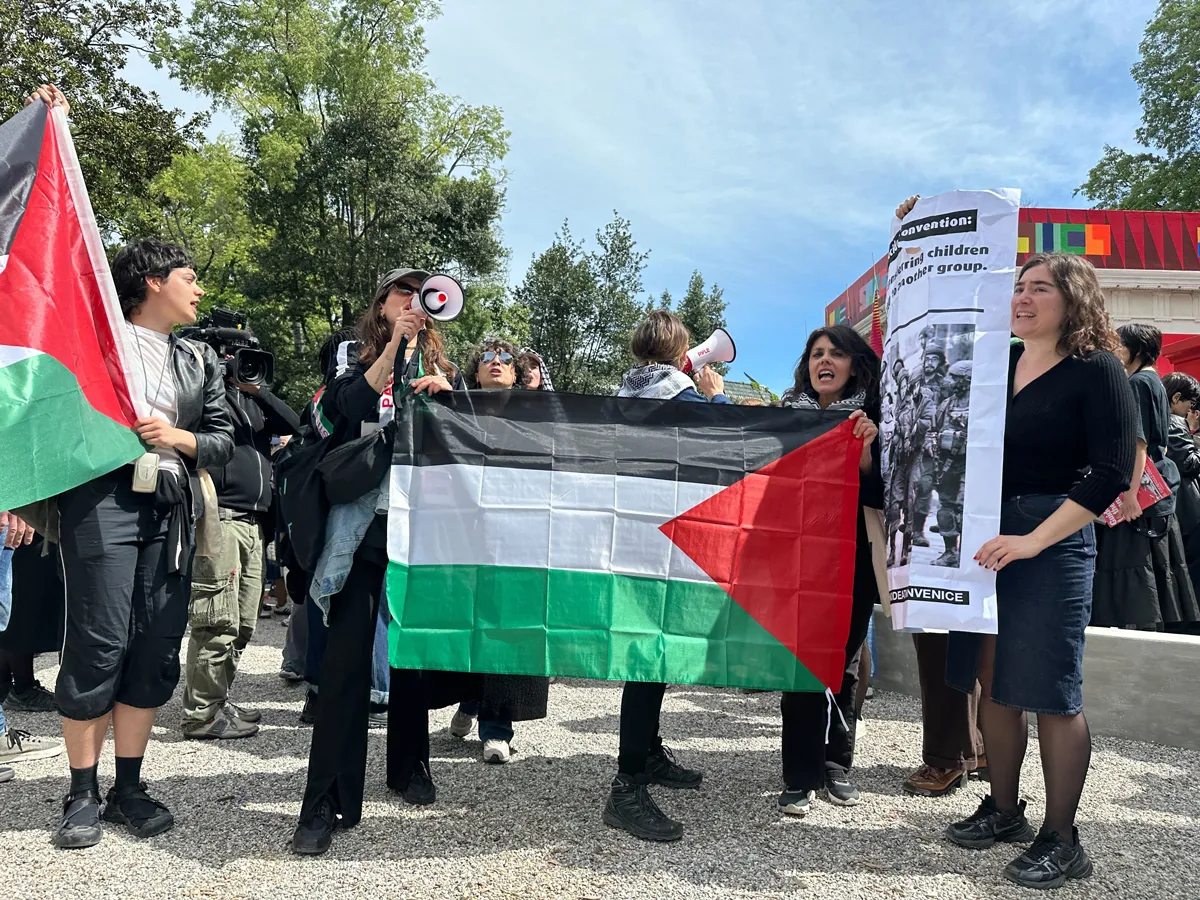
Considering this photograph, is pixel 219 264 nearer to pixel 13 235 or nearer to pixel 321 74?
pixel 321 74

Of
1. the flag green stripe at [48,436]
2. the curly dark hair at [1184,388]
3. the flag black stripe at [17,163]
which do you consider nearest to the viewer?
the flag green stripe at [48,436]

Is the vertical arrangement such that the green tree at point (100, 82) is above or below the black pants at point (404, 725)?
above

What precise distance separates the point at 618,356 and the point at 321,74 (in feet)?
40.3

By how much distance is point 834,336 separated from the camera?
3465 millimetres

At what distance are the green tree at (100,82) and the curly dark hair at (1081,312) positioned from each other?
15.6m

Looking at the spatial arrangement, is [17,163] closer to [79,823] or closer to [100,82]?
[79,823]

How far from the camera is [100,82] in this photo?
15102 millimetres

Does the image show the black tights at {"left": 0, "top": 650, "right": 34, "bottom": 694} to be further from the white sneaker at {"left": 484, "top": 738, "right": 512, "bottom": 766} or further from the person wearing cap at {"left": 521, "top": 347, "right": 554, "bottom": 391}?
the person wearing cap at {"left": 521, "top": 347, "right": 554, "bottom": 391}

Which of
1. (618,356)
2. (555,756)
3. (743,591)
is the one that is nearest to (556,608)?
(743,591)

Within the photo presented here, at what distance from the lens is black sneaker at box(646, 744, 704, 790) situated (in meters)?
3.49

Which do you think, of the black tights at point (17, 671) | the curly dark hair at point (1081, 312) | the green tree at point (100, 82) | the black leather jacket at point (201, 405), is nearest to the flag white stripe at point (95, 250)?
the black leather jacket at point (201, 405)

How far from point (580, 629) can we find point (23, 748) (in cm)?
273

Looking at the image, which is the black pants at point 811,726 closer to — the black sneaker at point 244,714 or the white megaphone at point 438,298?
the white megaphone at point 438,298

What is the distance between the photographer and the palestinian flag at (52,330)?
Result: 2.81 meters
